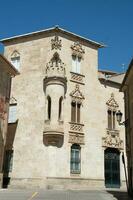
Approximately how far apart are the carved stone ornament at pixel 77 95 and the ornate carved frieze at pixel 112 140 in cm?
437

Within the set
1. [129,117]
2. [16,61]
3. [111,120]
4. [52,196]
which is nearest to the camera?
[52,196]

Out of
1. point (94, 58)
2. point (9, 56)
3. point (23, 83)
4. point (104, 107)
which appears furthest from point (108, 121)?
point (9, 56)

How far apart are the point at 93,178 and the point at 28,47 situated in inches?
533

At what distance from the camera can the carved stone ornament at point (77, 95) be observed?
3228 cm

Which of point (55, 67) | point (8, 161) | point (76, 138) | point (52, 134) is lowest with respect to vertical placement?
point (8, 161)

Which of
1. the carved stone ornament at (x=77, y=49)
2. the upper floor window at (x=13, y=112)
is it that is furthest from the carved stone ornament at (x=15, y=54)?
the carved stone ornament at (x=77, y=49)

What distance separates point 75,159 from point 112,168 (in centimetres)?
476

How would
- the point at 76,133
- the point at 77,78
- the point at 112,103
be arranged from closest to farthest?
the point at 76,133, the point at 77,78, the point at 112,103

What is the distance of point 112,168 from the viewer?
111 feet

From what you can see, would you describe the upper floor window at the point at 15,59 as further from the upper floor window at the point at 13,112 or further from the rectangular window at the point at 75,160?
the rectangular window at the point at 75,160

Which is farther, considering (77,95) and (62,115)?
(77,95)

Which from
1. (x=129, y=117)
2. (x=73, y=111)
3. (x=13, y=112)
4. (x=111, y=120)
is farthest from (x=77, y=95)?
(x=129, y=117)

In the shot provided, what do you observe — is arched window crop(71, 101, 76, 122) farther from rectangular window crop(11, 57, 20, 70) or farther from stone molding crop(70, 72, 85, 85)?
rectangular window crop(11, 57, 20, 70)

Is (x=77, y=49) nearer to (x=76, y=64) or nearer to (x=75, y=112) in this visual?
(x=76, y=64)
